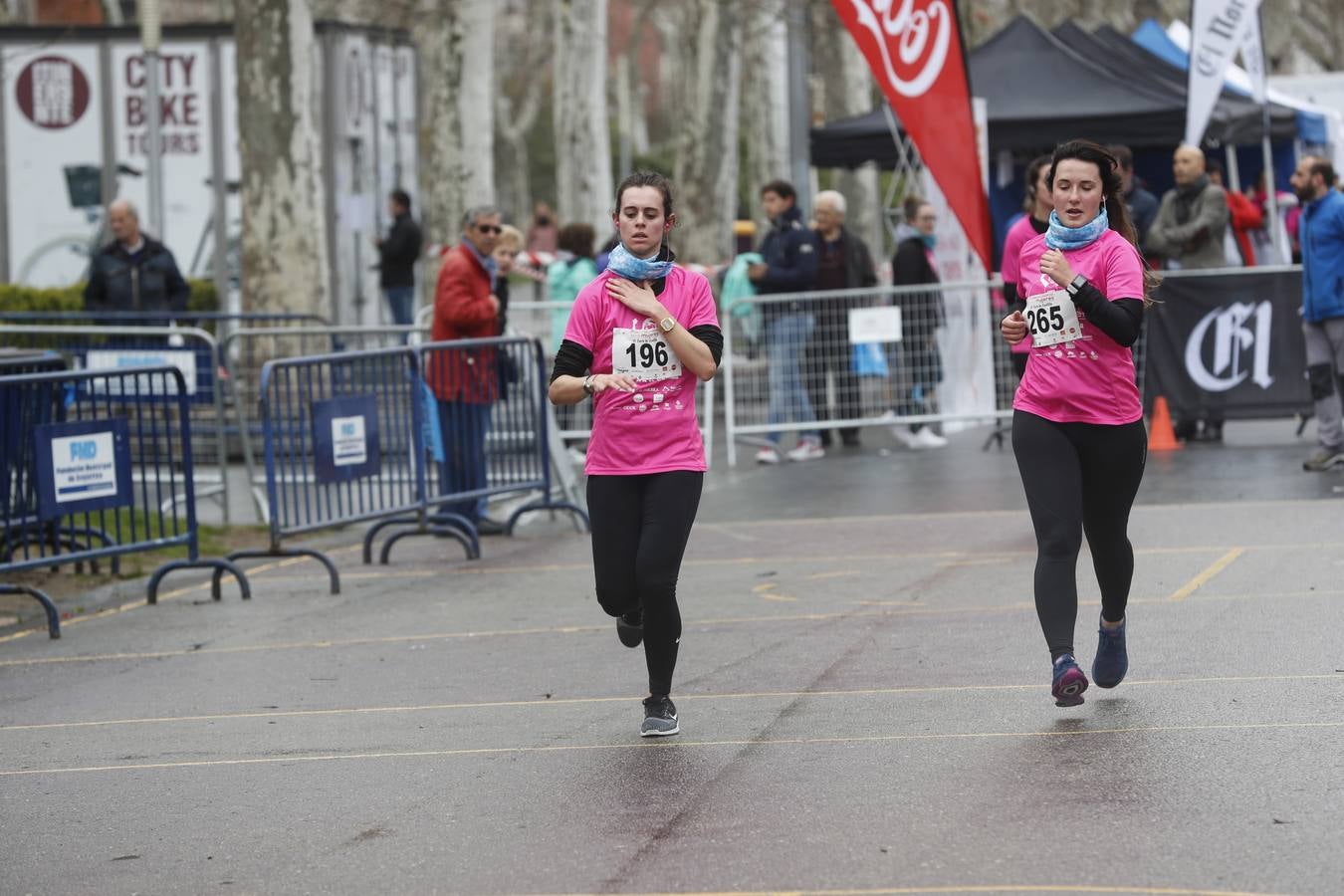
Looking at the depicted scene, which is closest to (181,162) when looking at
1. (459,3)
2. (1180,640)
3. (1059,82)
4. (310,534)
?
(459,3)

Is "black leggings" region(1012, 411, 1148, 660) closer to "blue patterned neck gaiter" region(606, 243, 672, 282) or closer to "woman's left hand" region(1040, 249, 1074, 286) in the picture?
"woman's left hand" region(1040, 249, 1074, 286)

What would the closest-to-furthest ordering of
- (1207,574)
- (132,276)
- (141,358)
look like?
(1207,574)
(141,358)
(132,276)

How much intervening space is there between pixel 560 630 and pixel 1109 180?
11.8ft

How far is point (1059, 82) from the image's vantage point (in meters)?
21.4

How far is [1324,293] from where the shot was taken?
1395 centimetres

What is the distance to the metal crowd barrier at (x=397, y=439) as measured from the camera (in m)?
12.0

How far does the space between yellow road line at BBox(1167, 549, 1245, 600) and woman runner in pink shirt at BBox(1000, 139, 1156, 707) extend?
2.66m

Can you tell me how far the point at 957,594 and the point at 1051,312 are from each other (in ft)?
10.5

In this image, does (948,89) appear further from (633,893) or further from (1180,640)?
(633,893)

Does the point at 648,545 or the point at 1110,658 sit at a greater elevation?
the point at 648,545

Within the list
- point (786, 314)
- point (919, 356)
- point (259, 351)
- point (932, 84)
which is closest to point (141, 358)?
point (259, 351)

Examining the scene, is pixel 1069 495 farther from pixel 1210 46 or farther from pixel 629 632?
pixel 1210 46

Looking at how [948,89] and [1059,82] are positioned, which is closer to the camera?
[948,89]

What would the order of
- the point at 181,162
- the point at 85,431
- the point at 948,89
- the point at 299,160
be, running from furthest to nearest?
the point at 181,162 → the point at 299,160 → the point at 948,89 → the point at 85,431
